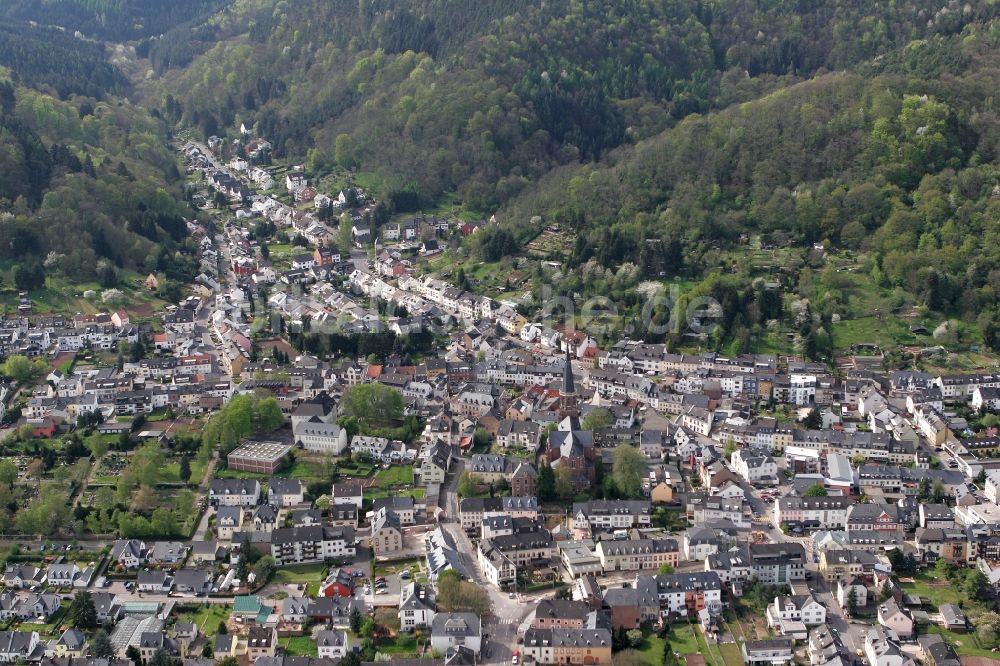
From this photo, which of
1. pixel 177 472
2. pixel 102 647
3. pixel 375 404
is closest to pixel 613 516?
pixel 375 404

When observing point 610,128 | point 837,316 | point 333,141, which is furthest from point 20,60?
point 837,316

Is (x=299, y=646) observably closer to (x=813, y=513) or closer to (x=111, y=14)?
(x=813, y=513)

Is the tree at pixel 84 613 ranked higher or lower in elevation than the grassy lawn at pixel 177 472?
lower

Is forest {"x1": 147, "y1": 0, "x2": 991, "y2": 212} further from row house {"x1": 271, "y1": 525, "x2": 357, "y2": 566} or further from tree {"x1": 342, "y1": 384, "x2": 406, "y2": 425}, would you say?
row house {"x1": 271, "y1": 525, "x2": 357, "y2": 566}

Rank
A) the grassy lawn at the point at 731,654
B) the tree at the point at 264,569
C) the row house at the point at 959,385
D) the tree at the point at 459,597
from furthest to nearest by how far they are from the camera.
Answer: the row house at the point at 959,385 → the tree at the point at 264,569 → the tree at the point at 459,597 → the grassy lawn at the point at 731,654

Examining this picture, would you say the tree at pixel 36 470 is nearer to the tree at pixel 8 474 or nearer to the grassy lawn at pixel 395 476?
the tree at pixel 8 474

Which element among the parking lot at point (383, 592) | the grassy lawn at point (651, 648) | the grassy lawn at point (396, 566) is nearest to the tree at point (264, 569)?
the parking lot at point (383, 592)

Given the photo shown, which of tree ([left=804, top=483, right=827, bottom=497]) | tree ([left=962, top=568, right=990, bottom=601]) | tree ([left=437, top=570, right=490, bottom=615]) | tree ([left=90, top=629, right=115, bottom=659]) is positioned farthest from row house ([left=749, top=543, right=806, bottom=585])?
tree ([left=90, top=629, right=115, bottom=659])
